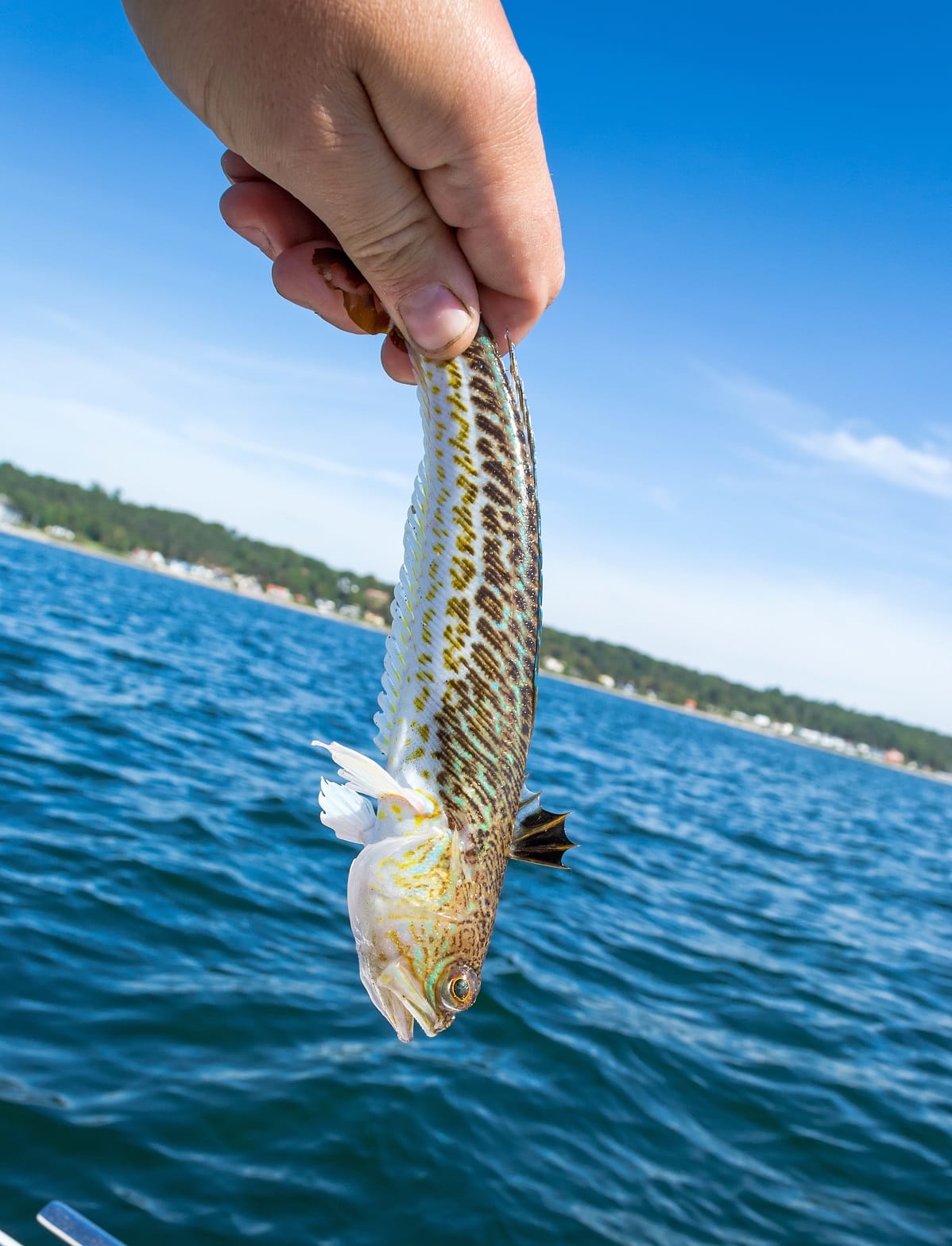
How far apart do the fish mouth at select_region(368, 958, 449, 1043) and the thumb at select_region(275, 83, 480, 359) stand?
7.22 ft

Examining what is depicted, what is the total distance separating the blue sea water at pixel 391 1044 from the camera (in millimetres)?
7926

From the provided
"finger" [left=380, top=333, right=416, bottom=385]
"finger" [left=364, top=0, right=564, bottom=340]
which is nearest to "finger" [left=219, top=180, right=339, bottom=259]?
"finger" [left=380, top=333, right=416, bottom=385]

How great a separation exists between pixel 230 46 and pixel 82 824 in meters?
14.5

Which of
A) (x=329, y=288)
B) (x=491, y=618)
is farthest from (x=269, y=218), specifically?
(x=491, y=618)

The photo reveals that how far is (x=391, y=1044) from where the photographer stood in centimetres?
1078

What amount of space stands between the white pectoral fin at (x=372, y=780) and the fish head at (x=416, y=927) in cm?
13

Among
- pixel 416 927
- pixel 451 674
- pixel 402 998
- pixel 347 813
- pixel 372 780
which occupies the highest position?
pixel 451 674

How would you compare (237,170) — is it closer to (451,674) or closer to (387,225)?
(387,225)

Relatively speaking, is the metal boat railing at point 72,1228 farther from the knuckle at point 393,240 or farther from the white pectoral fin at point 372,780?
the knuckle at point 393,240

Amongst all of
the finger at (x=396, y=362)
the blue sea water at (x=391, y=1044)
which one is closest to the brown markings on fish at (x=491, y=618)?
the finger at (x=396, y=362)

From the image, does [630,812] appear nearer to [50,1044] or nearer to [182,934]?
[182,934]

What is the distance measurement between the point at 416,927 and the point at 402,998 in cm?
30

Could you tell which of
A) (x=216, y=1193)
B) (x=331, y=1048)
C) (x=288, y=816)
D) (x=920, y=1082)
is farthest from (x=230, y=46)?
(x=288, y=816)

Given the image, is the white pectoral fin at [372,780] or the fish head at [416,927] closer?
the white pectoral fin at [372,780]
